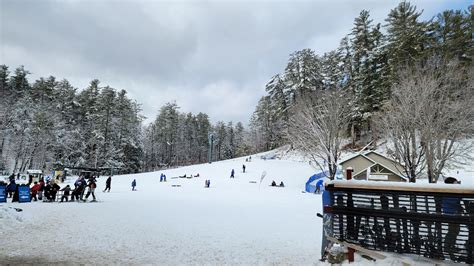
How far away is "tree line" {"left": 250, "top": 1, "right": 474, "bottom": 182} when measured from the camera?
62.0 feet

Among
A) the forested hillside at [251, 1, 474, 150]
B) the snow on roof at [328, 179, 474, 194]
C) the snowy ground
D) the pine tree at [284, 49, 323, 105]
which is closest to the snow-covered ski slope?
the snowy ground

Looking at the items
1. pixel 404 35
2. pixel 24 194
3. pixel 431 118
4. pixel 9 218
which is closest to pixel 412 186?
pixel 9 218

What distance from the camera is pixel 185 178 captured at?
4188 centimetres

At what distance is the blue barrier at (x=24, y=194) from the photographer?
17.1 m

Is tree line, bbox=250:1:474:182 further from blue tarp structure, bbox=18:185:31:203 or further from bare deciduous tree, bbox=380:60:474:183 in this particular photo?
blue tarp structure, bbox=18:185:31:203

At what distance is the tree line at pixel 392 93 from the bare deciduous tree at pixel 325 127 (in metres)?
0.09

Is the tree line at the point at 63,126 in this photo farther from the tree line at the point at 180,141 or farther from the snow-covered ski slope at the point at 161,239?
the snow-covered ski slope at the point at 161,239

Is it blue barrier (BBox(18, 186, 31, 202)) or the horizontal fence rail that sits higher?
the horizontal fence rail

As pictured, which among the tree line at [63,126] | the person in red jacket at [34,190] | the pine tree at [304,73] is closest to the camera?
the person in red jacket at [34,190]

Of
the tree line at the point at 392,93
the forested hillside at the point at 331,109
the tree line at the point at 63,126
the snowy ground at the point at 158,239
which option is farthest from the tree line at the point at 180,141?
the snowy ground at the point at 158,239

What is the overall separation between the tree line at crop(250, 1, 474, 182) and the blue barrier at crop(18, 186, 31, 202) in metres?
21.0

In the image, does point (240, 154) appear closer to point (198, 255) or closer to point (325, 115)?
point (325, 115)

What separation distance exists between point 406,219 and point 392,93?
22.4 m

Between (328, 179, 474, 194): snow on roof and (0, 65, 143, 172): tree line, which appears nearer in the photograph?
(328, 179, 474, 194): snow on roof
